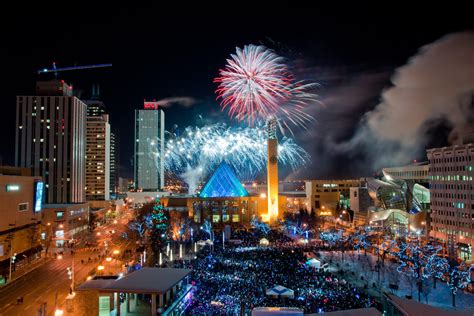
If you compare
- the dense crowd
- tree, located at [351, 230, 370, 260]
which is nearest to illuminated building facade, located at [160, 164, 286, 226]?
tree, located at [351, 230, 370, 260]

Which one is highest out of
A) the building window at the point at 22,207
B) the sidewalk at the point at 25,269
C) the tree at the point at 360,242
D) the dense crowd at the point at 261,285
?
the building window at the point at 22,207

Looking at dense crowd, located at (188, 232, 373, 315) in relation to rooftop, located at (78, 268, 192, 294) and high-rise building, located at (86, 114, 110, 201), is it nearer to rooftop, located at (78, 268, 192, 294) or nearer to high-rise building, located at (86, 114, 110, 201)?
rooftop, located at (78, 268, 192, 294)

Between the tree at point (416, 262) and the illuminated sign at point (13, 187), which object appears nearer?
the tree at point (416, 262)

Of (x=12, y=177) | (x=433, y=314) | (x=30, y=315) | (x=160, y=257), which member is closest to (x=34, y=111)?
(x=12, y=177)

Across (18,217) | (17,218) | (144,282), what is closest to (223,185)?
(18,217)

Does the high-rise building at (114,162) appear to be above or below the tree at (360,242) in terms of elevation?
above

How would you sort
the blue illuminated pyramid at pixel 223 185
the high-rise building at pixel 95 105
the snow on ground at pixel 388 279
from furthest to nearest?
the high-rise building at pixel 95 105
the blue illuminated pyramid at pixel 223 185
the snow on ground at pixel 388 279

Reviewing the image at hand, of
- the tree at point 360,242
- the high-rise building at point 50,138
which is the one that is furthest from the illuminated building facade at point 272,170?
the high-rise building at point 50,138

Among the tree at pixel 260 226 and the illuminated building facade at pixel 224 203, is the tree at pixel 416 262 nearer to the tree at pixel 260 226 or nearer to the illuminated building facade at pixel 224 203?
the tree at pixel 260 226
